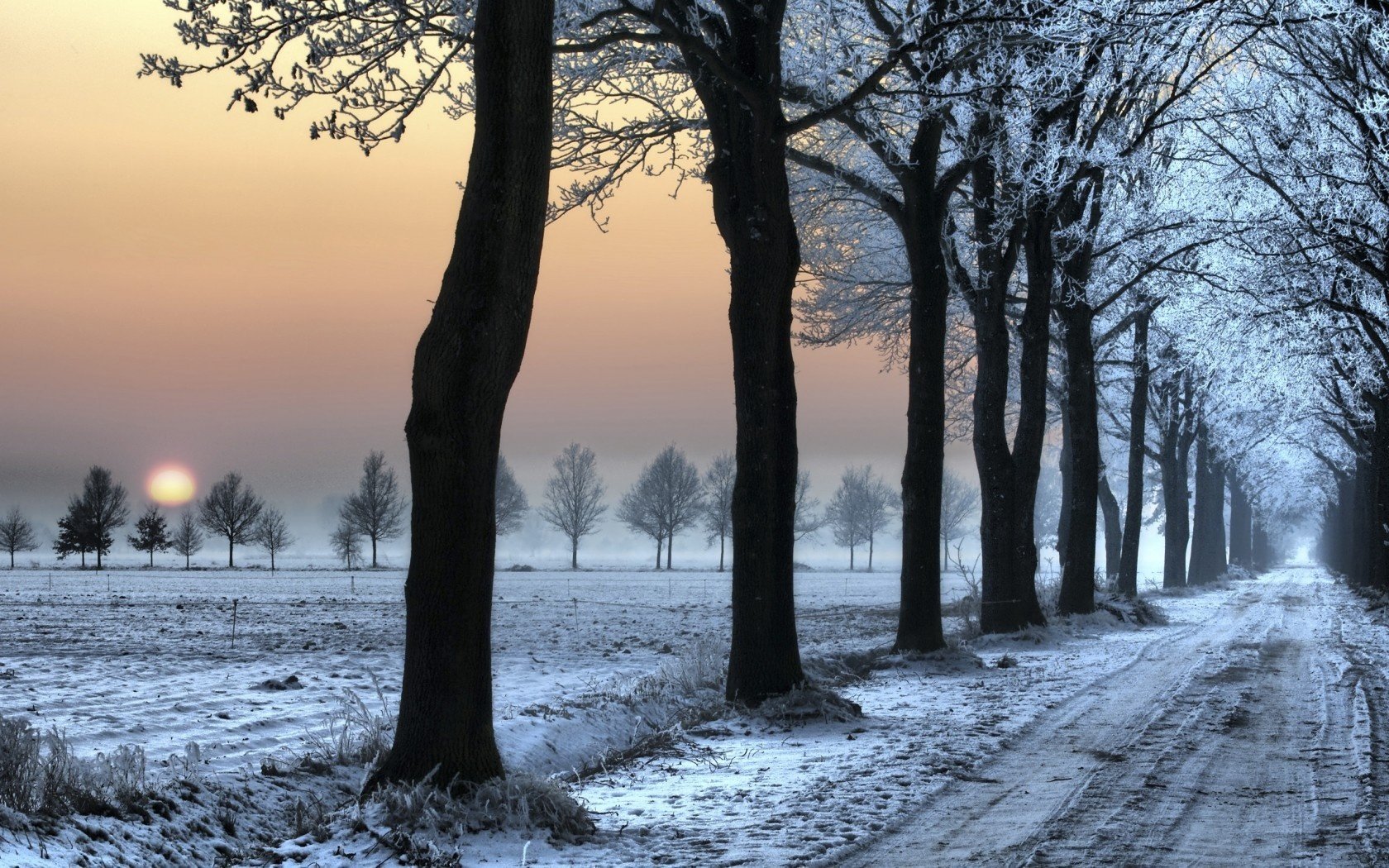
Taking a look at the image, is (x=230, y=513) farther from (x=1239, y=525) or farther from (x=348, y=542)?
(x=1239, y=525)

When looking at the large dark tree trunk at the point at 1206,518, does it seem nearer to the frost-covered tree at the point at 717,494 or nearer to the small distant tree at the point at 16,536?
the frost-covered tree at the point at 717,494

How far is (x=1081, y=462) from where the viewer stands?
22.5m

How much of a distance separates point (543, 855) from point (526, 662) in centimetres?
1011

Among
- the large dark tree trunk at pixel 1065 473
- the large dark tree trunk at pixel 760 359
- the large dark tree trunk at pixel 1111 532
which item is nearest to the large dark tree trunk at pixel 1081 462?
the large dark tree trunk at pixel 1065 473

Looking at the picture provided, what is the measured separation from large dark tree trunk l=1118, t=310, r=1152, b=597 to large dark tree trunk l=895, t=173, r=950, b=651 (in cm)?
1642

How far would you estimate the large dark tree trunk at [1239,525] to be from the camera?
2581 inches

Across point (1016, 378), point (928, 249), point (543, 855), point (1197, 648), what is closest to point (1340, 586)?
point (1016, 378)

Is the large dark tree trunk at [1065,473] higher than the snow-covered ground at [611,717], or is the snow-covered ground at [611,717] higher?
the large dark tree trunk at [1065,473]

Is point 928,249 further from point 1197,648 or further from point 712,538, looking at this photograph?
point 712,538

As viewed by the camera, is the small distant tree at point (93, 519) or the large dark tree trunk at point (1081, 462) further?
the small distant tree at point (93, 519)

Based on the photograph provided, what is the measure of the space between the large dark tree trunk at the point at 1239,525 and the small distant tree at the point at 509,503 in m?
47.0

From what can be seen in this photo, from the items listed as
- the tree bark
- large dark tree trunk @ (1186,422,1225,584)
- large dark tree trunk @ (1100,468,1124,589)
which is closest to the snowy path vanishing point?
the tree bark

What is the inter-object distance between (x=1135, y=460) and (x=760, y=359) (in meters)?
23.4

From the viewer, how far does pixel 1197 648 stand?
1684 cm
